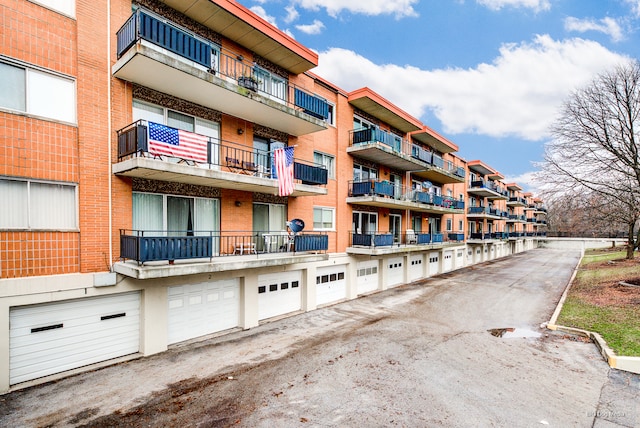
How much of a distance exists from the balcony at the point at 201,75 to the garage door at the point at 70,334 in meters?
6.88

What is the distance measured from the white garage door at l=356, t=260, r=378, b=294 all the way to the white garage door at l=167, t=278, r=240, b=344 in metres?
8.56

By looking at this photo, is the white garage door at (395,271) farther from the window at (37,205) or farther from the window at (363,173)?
the window at (37,205)

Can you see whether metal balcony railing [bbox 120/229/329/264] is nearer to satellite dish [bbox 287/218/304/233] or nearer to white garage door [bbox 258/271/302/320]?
satellite dish [bbox 287/218/304/233]

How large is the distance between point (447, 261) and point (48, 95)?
3022 cm

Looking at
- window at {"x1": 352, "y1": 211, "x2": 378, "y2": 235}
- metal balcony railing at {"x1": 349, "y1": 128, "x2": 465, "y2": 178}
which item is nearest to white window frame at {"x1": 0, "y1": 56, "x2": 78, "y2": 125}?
metal balcony railing at {"x1": 349, "y1": 128, "x2": 465, "y2": 178}

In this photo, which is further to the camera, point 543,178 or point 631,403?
point 543,178

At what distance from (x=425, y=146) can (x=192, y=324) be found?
23.8 meters

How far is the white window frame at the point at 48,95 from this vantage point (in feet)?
26.0

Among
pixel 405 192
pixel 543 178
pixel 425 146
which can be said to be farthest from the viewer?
pixel 425 146

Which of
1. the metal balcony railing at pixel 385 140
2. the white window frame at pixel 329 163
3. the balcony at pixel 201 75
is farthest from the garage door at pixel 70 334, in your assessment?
the metal balcony railing at pixel 385 140

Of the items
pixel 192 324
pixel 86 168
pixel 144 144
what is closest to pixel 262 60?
pixel 144 144

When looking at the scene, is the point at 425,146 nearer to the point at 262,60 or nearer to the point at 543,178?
the point at 543,178

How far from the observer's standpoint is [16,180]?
25.4 ft

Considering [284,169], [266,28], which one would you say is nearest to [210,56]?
[266,28]
